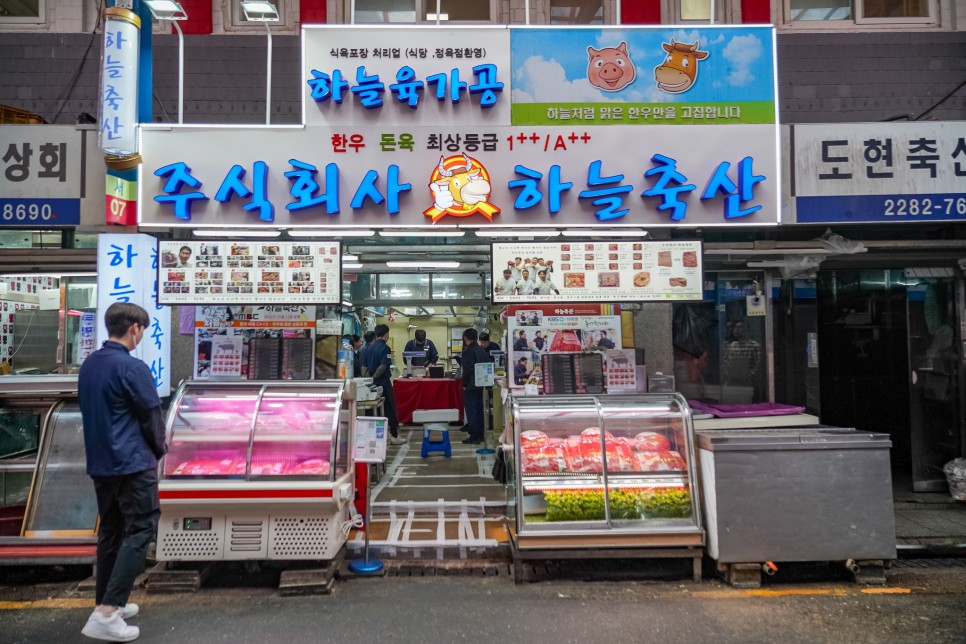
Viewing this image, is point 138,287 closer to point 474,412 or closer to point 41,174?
point 41,174

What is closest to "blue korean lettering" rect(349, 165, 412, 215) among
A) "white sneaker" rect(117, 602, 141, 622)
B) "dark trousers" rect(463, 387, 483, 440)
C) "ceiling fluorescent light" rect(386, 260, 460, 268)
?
"ceiling fluorescent light" rect(386, 260, 460, 268)

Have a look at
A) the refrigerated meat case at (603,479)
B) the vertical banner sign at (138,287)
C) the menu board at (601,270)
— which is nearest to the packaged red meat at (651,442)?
the refrigerated meat case at (603,479)

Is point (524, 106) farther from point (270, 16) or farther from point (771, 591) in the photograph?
point (771, 591)

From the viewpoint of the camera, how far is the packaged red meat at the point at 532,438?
5914 mm

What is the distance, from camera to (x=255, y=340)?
6.50 meters

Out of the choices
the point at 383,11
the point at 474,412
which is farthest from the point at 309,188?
the point at 474,412

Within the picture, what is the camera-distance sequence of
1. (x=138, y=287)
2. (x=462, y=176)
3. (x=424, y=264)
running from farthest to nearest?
1. (x=424, y=264)
2. (x=462, y=176)
3. (x=138, y=287)

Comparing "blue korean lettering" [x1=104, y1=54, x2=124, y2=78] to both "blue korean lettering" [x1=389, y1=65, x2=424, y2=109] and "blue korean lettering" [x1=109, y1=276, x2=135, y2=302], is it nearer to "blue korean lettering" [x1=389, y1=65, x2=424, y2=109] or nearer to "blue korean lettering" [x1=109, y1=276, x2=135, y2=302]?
"blue korean lettering" [x1=109, y1=276, x2=135, y2=302]

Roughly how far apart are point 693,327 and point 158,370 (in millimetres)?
6397

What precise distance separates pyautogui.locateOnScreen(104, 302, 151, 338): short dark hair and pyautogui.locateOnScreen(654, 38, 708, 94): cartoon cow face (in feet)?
18.3

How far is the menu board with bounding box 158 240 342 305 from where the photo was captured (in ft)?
19.7

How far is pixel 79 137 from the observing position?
6891 mm

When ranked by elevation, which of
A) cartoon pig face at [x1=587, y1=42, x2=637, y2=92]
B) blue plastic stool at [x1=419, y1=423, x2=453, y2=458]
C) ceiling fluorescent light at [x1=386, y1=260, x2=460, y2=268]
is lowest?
blue plastic stool at [x1=419, y1=423, x2=453, y2=458]

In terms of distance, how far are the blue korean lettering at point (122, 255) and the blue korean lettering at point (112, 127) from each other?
1.06 metres
